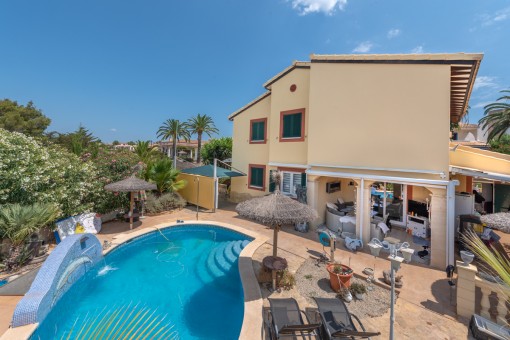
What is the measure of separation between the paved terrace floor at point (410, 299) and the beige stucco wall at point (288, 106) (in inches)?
224

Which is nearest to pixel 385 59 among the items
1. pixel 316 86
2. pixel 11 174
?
pixel 316 86

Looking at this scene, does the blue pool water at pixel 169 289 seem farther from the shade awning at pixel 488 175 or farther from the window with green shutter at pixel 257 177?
the shade awning at pixel 488 175

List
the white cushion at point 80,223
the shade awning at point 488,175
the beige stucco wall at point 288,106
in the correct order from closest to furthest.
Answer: the shade awning at point 488,175
the white cushion at point 80,223
the beige stucco wall at point 288,106

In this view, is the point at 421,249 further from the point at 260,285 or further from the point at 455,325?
the point at 260,285

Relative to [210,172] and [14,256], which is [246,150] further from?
[14,256]

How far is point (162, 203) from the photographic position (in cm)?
1798

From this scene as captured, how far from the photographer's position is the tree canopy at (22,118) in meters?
37.7

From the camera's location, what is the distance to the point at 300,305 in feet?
23.8

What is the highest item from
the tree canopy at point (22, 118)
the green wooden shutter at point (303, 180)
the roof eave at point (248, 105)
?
the tree canopy at point (22, 118)

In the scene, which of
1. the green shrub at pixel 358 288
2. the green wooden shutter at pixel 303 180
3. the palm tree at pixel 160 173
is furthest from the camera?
the palm tree at pixel 160 173

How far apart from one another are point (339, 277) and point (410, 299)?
2.53m

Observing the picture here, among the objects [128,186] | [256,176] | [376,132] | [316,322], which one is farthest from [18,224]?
[376,132]

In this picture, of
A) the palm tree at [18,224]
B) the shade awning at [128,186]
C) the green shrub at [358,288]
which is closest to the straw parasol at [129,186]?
the shade awning at [128,186]

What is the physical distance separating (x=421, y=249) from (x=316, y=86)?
10740 mm
